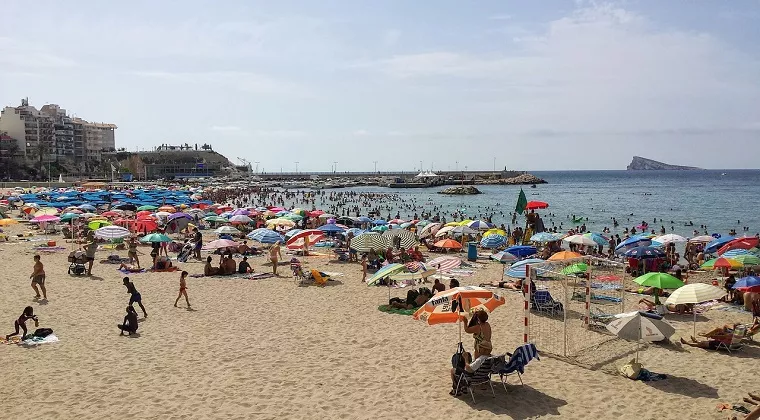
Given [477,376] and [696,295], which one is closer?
[477,376]

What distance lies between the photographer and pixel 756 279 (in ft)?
40.3

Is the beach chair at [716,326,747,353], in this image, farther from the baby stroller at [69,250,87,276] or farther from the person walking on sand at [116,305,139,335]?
the baby stroller at [69,250,87,276]

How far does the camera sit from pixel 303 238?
21.4 meters

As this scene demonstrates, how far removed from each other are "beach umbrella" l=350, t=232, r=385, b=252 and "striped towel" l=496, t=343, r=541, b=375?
1087 centimetres

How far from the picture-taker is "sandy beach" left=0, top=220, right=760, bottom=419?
7.49 m

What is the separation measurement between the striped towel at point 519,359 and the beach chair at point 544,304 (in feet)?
16.3

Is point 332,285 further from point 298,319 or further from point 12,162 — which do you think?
point 12,162

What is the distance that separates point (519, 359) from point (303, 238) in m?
14.4

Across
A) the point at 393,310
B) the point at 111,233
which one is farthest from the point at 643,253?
the point at 111,233

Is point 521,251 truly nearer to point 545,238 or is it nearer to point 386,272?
point 545,238

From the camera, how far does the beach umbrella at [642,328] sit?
839 centimetres

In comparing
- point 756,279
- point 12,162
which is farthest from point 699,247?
point 12,162

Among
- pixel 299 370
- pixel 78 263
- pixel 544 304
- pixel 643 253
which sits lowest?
pixel 299 370

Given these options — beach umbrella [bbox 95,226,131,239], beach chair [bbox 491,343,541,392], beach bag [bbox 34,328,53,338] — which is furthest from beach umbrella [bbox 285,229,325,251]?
beach chair [bbox 491,343,541,392]
